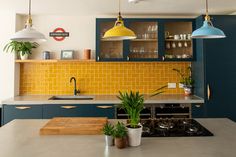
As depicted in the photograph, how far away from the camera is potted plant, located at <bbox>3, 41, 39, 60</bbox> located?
3764 millimetres

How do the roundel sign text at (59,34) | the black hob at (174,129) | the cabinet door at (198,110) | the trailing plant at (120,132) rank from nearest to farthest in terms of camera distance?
the trailing plant at (120,132) → the black hob at (174,129) → the cabinet door at (198,110) → the roundel sign text at (59,34)

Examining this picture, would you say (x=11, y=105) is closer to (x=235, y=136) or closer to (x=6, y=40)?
(x=6, y=40)

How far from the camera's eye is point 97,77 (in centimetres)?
413

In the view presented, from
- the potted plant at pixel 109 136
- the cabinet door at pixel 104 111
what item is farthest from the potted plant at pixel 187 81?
the potted plant at pixel 109 136

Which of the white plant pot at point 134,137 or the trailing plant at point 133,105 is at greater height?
the trailing plant at point 133,105

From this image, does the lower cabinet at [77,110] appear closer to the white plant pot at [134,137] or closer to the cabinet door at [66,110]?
the cabinet door at [66,110]

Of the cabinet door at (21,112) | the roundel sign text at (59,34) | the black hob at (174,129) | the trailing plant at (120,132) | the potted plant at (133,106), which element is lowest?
the cabinet door at (21,112)

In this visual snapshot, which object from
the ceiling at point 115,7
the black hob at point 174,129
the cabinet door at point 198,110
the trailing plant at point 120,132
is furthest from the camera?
the cabinet door at point 198,110

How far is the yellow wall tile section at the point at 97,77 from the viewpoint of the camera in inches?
160

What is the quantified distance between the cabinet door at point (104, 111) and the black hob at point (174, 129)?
1364 millimetres

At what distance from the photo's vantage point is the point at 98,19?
12.4ft

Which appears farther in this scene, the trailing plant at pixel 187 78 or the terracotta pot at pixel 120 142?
the trailing plant at pixel 187 78

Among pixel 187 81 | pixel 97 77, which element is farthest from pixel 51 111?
pixel 187 81

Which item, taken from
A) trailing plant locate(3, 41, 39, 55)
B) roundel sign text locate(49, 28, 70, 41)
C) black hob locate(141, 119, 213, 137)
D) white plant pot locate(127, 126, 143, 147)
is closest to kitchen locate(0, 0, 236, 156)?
roundel sign text locate(49, 28, 70, 41)
